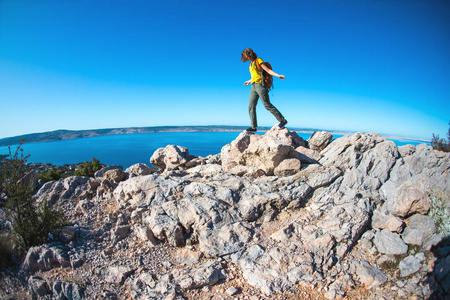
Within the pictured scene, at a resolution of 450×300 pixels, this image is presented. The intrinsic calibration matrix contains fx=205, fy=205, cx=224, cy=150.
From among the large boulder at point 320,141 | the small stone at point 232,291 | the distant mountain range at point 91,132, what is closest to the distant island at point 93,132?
the distant mountain range at point 91,132

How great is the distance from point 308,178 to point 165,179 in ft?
18.0

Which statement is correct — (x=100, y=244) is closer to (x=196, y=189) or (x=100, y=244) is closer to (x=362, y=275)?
(x=196, y=189)

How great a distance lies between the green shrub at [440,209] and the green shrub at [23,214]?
11.0 m

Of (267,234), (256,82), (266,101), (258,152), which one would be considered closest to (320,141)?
(266,101)

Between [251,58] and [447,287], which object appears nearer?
[447,287]

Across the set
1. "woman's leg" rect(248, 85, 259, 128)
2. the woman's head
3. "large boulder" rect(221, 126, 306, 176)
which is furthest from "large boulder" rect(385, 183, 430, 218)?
the woman's head

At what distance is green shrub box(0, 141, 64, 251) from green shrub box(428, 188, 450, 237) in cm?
1105

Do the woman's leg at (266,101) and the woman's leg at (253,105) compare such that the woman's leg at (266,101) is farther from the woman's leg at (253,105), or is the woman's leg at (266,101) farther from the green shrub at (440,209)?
the green shrub at (440,209)

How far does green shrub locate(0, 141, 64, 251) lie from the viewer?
20.6ft

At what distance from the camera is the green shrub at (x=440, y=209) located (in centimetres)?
509

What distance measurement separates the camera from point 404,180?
6828 millimetres

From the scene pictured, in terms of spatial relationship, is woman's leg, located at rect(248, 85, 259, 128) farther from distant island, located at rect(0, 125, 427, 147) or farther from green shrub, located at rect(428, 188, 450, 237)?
distant island, located at rect(0, 125, 427, 147)

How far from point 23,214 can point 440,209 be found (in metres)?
12.2

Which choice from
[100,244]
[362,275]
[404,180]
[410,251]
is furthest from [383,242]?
[100,244]
